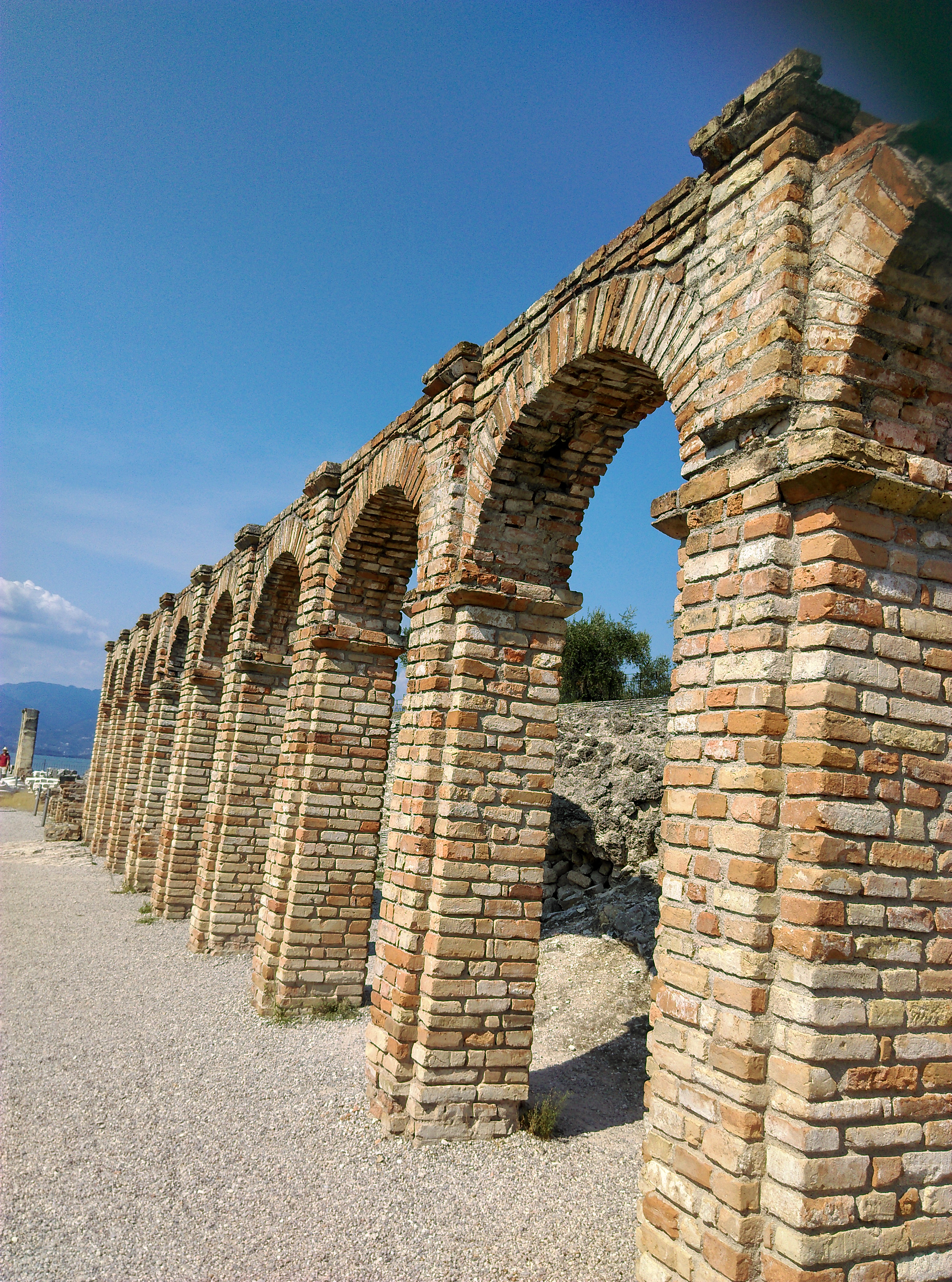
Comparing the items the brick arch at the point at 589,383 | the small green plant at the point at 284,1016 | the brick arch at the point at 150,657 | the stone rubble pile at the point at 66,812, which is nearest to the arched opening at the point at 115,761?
the brick arch at the point at 150,657

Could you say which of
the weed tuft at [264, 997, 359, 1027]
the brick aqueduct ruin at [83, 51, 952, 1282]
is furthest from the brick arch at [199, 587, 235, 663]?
the brick aqueduct ruin at [83, 51, 952, 1282]

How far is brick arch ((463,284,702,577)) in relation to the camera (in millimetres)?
3787

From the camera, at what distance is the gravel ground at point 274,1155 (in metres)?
3.81

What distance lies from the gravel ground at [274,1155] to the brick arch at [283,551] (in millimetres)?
4226

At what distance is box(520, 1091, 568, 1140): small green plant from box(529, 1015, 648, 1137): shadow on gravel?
12cm

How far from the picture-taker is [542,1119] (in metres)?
4.97

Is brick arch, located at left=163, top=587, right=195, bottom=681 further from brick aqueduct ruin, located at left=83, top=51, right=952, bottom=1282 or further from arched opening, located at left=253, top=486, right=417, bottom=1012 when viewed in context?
brick aqueduct ruin, located at left=83, top=51, right=952, bottom=1282

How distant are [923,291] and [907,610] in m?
1.17

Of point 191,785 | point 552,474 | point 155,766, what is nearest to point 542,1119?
point 552,474

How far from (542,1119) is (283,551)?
20.2ft

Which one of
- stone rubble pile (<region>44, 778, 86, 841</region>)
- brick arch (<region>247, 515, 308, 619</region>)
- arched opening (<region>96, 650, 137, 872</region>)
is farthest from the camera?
stone rubble pile (<region>44, 778, 86, 841</region>)

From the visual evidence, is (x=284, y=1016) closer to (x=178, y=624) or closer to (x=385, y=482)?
(x=385, y=482)

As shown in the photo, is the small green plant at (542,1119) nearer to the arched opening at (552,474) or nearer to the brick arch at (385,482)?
the arched opening at (552,474)

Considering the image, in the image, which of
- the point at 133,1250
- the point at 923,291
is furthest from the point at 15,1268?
the point at 923,291
